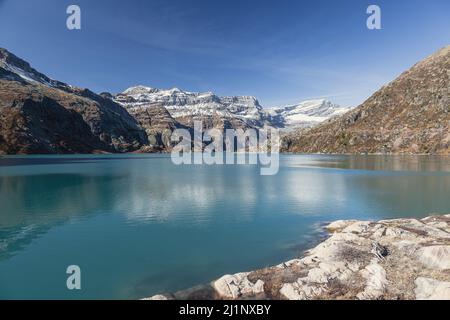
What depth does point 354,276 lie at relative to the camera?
85.9 ft

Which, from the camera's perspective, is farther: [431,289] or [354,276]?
[354,276]

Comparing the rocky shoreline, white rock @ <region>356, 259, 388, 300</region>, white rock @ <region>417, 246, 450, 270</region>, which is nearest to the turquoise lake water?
the rocky shoreline

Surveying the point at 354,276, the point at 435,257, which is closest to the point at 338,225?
the point at 435,257

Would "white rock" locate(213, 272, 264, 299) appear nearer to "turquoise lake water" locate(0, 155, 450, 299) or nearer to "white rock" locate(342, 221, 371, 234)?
"turquoise lake water" locate(0, 155, 450, 299)

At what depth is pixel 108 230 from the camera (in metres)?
46.7

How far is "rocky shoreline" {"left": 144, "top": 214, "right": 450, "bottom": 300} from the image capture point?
2378 cm

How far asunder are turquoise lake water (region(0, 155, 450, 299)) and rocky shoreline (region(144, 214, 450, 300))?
4.03 metres

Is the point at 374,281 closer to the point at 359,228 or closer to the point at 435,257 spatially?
the point at 435,257

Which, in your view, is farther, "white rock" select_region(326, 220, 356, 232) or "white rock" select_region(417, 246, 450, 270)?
"white rock" select_region(326, 220, 356, 232)

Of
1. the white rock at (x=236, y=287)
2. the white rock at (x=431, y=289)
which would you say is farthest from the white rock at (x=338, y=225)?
the white rock at (x=236, y=287)

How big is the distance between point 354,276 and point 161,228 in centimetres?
2922
